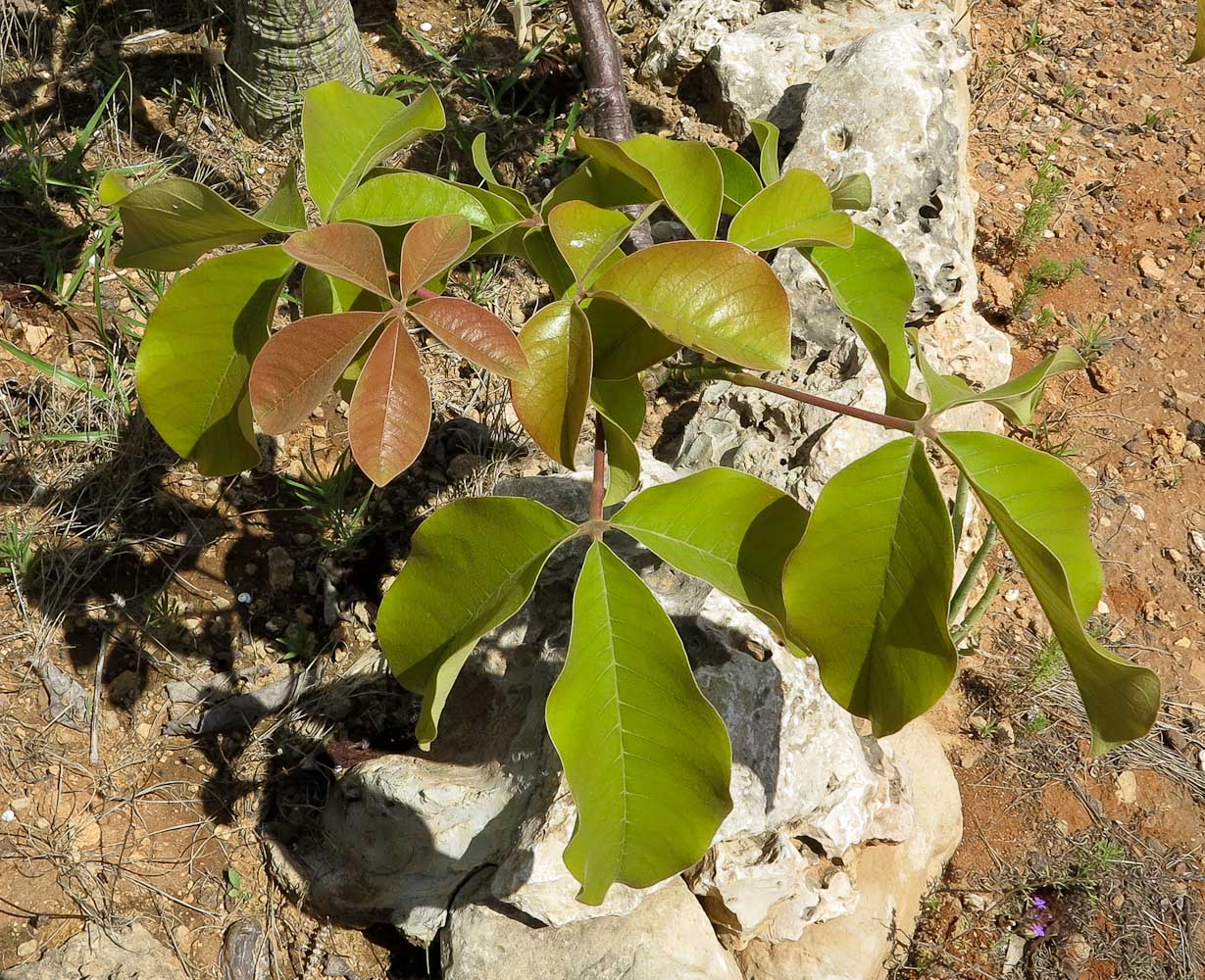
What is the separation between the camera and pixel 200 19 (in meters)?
2.56

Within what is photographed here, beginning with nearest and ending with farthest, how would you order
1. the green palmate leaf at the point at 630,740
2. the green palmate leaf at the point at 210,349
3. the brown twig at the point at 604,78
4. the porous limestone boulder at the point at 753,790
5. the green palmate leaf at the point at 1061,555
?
the green palmate leaf at the point at 1061,555 < the green palmate leaf at the point at 630,740 < the green palmate leaf at the point at 210,349 < the porous limestone boulder at the point at 753,790 < the brown twig at the point at 604,78

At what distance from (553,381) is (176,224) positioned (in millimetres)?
445

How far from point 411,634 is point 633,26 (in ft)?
7.88

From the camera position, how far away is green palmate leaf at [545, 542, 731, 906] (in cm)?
96

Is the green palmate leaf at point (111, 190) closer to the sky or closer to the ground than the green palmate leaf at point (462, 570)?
closer to the sky

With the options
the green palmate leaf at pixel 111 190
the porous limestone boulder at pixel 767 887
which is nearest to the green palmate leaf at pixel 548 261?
the green palmate leaf at pixel 111 190

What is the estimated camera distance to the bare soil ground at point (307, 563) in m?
1.76

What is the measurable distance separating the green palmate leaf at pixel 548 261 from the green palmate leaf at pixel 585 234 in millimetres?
142

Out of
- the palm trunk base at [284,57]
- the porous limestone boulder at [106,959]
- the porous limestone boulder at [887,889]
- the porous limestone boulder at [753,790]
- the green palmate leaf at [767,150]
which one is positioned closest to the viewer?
the green palmate leaf at [767,150]

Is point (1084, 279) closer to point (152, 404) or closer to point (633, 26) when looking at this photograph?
point (633, 26)

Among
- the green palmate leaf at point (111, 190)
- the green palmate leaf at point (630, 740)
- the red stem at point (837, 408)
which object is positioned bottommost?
the green palmate leaf at point (630, 740)

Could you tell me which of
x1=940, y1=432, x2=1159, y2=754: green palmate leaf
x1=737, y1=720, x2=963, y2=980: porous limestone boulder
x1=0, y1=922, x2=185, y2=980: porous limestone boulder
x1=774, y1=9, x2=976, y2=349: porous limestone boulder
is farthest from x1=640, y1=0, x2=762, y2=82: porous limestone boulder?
x1=0, y1=922, x2=185, y2=980: porous limestone boulder

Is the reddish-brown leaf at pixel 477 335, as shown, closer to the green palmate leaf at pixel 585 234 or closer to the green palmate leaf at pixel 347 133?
the green palmate leaf at pixel 585 234

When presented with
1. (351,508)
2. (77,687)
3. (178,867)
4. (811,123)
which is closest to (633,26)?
(811,123)
